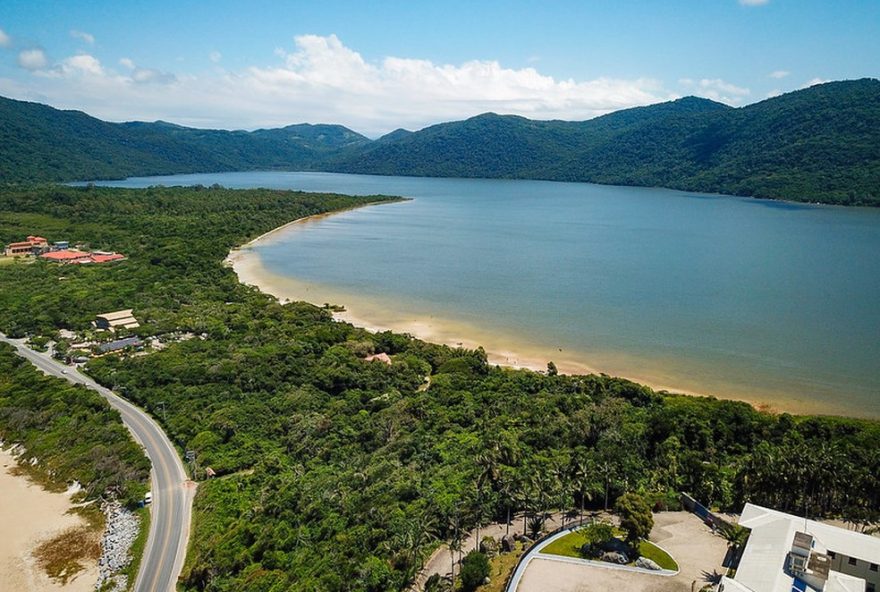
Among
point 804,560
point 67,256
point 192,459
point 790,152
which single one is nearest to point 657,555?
point 804,560

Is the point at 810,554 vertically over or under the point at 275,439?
over

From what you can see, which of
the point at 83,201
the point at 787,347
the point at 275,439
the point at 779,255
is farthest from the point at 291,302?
the point at 83,201

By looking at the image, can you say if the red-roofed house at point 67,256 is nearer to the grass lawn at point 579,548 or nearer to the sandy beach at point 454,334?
the sandy beach at point 454,334

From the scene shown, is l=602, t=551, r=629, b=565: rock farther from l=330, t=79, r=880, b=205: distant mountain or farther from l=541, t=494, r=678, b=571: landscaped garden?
l=330, t=79, r=880, b=205: distant mountain

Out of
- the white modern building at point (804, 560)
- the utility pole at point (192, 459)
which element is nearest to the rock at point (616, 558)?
the white modern building at point (804, 560)

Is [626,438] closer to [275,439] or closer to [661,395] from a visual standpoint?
[661,395]

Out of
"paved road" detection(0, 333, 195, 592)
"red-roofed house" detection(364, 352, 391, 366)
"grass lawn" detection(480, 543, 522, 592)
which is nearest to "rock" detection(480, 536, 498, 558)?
"grass lawn" detection(480, 543, 522, 592)
